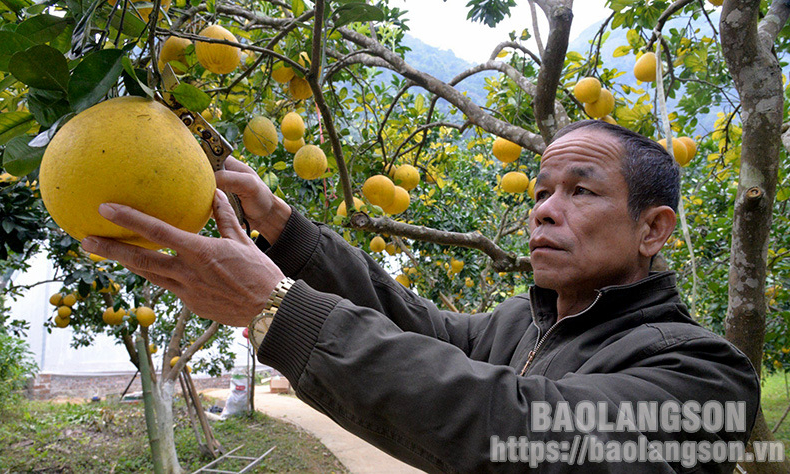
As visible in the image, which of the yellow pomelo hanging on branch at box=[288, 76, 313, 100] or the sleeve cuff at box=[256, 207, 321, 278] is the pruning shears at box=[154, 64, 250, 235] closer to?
the sleeve cuff at box=[256, 207, 321, 278]

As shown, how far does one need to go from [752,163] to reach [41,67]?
1910mm

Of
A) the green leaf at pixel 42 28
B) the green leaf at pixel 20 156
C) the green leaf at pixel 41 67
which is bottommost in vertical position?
the green leaf at pixel 20 156

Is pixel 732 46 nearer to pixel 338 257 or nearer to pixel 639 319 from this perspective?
pixel 639 319

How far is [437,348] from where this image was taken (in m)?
0.80

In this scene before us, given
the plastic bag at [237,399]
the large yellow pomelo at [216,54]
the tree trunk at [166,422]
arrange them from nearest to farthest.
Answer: the large yellow pomelo at [216,54], the tree trunk at [166,422], the plastic bag at [237,399]

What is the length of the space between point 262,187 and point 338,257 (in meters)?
0.27

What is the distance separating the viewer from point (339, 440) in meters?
8.54

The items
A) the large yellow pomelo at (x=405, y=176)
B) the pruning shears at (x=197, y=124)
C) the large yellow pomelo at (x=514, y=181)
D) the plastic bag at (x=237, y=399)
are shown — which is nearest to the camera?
the pruning shears at (x=197, y=124)

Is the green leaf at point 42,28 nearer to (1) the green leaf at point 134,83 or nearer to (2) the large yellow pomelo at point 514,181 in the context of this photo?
(1) the green leaf at point 134,83

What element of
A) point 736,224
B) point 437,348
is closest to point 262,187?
point 437,348

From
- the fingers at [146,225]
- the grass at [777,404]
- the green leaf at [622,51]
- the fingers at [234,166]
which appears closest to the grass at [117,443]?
the green leaf at [622,51]

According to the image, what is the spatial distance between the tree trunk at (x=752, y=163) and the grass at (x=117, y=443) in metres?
5.96

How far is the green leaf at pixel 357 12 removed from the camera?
50.9 inches

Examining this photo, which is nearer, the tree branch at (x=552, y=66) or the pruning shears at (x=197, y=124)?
the pruning shears at (x=197, y=124)
